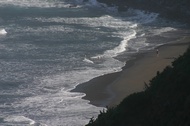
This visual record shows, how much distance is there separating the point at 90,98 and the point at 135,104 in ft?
45.6

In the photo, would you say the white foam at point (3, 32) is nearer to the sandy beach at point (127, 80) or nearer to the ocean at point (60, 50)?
→ the ocean at point (60, 50)

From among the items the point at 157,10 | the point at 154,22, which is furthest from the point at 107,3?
the point at 154,22

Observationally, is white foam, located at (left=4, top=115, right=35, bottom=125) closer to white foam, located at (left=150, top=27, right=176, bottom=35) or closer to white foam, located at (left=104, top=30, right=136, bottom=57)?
white foam, located at (left=104, top=30, right=136, bottom=57)

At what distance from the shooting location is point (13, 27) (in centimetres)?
5406

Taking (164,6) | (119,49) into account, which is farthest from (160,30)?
(164,6)

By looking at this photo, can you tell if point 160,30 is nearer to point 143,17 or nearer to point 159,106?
point 143,17

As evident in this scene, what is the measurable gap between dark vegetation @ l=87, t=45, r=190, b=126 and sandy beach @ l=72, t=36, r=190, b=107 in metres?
12.1

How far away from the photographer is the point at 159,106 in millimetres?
15570

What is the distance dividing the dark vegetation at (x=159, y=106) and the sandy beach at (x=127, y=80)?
1214 centimetres

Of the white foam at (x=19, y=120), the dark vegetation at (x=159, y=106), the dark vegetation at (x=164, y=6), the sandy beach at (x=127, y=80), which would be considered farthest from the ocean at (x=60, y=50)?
the dark vegetation at (x=159, y=106)

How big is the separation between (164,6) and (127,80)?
32370 mm

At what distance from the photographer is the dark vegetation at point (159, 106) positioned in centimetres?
1473

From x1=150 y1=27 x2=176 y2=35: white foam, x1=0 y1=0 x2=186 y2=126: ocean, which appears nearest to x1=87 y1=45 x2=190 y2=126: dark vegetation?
x1=0 y1=0 x2=186 y2=126: ocean

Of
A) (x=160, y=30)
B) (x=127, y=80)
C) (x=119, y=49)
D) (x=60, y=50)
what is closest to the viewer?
(x=127, y=80)
